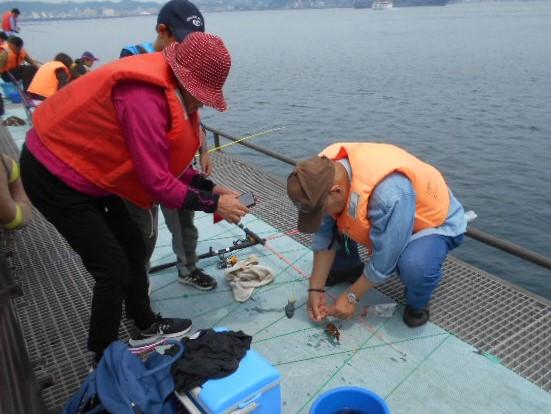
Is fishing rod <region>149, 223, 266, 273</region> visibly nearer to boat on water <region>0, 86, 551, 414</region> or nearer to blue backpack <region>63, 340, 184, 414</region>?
boat on water <region>0, 86, 551, 414</region>

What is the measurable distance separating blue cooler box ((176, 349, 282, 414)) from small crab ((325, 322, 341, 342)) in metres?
0.87

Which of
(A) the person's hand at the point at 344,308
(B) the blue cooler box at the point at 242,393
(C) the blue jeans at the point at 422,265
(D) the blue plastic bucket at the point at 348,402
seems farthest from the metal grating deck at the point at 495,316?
(B) the blue cooler box at the point at 242,393

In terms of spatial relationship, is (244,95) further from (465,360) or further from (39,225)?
(465,360)

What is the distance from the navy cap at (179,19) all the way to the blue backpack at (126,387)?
1.97 meters

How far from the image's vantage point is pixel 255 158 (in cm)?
1280

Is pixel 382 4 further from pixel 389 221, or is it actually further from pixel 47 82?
pixel 389 221

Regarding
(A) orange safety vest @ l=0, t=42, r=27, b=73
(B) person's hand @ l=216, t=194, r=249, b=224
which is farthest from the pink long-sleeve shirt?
(A) orange safety vest @ l=0, t=42, r=27, b=73

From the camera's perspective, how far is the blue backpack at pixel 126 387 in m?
1.86

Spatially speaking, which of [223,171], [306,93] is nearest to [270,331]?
[223,171]

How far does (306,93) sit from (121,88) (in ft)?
59.5

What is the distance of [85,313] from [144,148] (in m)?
1.72

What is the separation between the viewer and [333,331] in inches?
113

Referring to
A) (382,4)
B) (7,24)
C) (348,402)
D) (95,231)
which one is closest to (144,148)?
(95,231)

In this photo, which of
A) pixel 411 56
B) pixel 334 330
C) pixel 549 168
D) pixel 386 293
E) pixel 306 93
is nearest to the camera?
pixel 334 330
